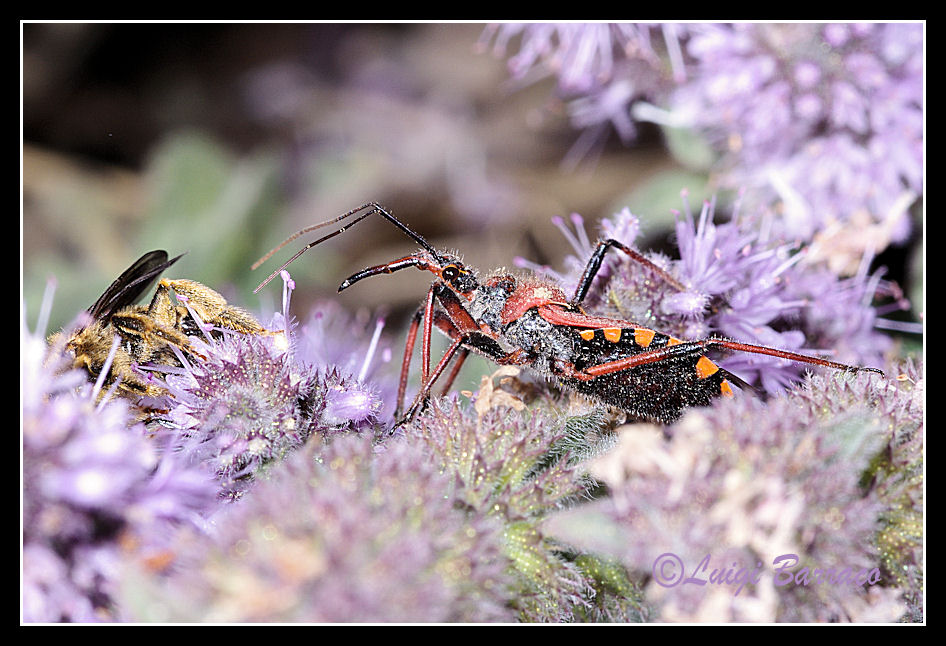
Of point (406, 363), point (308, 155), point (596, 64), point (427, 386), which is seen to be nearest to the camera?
point (427, 386)

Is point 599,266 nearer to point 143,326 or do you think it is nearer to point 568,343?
point 568,343

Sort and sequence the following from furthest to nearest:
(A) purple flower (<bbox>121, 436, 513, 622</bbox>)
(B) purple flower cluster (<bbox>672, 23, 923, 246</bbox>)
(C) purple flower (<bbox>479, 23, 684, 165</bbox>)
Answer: (C) purple flower (<bbox>479, 23, 684, 165</bbox>) → (B) purple flower cluster (<bbox>672, 23, 923, 246</bbox>) → (A) purple flower (<bbox>121, 436, 513, 622</bbox>)

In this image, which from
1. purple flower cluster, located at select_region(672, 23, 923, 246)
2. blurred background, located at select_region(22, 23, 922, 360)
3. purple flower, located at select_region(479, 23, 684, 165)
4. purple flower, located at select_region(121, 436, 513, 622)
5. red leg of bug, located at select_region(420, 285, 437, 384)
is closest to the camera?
purple flower, located at select_region(121, 436, 513, 622)

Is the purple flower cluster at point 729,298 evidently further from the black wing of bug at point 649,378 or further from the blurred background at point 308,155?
the blurred background at point 308,155

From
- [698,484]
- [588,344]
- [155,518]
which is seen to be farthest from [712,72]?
[155,518]

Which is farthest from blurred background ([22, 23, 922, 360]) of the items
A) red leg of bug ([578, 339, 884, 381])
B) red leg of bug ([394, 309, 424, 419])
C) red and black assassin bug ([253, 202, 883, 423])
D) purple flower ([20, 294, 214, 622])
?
purple flower ([20, 294, 214, 622])

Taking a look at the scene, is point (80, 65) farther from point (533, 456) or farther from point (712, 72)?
point (533, 456)

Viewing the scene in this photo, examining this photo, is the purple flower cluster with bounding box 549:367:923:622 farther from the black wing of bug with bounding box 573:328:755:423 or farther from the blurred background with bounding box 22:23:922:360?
the blurred background with bounding box 22:23:922:360

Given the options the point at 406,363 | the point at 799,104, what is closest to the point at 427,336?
the point at 406,363
